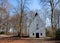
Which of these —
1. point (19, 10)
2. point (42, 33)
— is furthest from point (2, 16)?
point (42, 33)

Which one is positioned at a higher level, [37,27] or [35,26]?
[35,26]

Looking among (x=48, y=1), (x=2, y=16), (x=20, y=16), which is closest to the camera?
(x=48, y=1)

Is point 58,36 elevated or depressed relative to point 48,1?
depressed

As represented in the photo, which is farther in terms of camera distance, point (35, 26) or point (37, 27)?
point (35, 26)

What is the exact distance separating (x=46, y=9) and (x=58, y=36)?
5354 millimetres

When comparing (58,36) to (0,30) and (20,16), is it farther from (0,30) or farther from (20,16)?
(0,30)

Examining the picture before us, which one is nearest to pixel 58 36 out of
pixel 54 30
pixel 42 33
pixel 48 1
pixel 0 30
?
→ pixel 54 30

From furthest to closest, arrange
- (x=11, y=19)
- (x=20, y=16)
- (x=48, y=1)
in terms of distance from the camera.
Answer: (x=11, y=19) < (x=20, y=16) < (x=48, y=1)

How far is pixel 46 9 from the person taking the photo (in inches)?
1073

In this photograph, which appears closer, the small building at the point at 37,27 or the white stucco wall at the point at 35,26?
the small building at the point at 37,27

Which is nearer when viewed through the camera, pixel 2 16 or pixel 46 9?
pixel 46 9

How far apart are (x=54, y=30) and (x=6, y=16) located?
42.4 ft

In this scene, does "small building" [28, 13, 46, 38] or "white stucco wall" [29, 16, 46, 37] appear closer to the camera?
"small building" [28, 13, 46, 38]

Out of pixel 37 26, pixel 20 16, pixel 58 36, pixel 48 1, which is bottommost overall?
pixel 58 36
